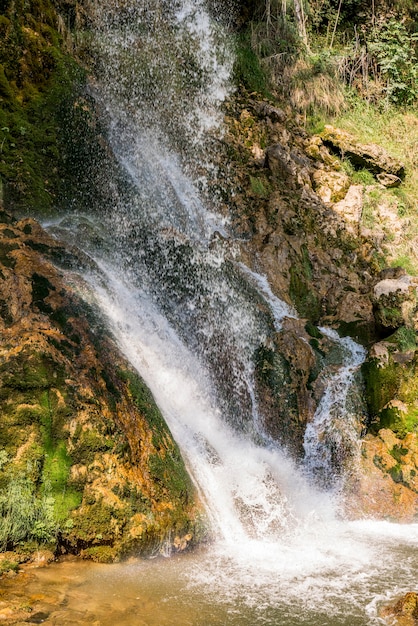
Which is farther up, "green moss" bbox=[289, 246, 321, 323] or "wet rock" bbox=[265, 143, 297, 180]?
"wet rock" bbox=[265, 143, 297, 180]

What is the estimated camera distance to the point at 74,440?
18.7ft

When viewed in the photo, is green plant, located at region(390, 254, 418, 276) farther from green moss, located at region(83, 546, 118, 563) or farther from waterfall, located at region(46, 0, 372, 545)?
green moss, located at region(83, 546, 118, 563)

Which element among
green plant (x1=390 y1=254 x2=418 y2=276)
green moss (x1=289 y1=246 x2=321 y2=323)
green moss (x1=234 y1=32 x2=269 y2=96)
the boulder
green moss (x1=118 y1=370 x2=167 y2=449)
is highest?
green moss (x1=234 y1=32 x2=269 y2=96)

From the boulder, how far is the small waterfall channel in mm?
3463

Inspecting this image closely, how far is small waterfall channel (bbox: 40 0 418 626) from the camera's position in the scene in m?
5.04

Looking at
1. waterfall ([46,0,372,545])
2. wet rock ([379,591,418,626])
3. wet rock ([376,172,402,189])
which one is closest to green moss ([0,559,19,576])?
waterfall ([46,0,372,545])

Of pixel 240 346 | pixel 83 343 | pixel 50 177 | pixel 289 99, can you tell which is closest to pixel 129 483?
pixel 83 343

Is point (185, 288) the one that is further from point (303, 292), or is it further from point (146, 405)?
point (146, 405)

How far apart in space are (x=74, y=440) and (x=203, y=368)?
12.1ft

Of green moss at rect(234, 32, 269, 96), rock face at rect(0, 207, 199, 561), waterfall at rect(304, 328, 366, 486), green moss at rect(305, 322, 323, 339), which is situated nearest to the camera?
rock face at rect(0, 207, 199, 561)

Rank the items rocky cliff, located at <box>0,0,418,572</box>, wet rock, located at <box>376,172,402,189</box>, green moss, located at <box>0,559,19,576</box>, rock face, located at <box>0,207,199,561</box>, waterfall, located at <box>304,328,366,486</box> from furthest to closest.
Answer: wet rock, located at <box>376,172,402,189</box> → waterfall, located at <box>304,328,366,486</box> → rocky cliff, located at <box>0,0,418,572</box> → rock face, located at <box>0,207,199,561</box> → green moss, located at <box>0,559,19,576</box>

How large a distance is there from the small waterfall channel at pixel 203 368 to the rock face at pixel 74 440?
444 millimetres

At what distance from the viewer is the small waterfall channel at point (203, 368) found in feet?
16.5

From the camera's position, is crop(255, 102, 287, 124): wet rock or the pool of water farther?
crop(255, 102, 287, 124): wet rock
